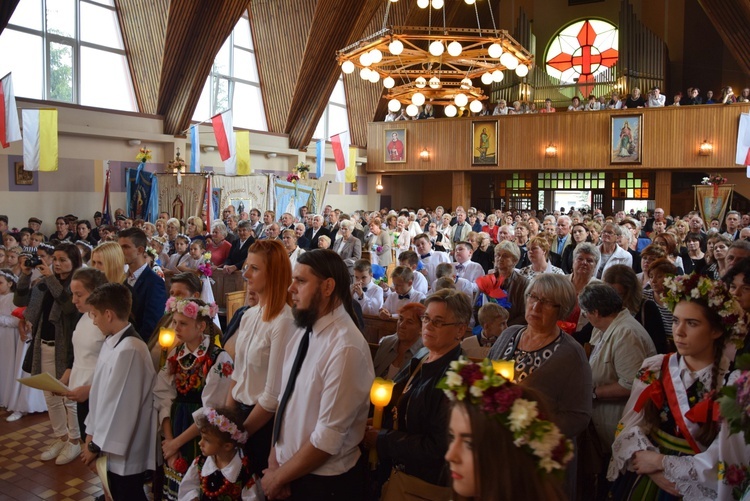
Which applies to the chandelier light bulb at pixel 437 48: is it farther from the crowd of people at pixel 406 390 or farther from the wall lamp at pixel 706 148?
the wall lamp at pixel 706 148

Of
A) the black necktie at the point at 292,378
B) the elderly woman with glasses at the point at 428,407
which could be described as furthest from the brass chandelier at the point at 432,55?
the black necktie at the point at 292,378

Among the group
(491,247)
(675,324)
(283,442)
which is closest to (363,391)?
(283,442)

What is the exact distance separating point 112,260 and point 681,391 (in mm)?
3700

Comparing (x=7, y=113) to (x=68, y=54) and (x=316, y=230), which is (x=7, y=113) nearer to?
(x=68, y=54)

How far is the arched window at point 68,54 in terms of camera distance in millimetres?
12727

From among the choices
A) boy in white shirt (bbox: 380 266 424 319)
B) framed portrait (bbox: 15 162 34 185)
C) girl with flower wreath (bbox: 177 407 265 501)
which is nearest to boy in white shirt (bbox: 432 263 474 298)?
boy in white shirt (bbox: 380 266 424 319)

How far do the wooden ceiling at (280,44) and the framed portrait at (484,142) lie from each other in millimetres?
3721

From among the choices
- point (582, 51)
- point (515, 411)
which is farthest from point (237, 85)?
point (515, 411)

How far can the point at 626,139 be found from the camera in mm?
17656

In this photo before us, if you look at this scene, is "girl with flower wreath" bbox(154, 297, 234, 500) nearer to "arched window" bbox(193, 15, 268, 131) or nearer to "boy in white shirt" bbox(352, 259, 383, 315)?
"boy in white shirt" bbox(352, 259, 383, 315)

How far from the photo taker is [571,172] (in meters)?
20.8

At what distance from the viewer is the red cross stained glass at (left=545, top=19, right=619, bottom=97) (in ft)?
66.3

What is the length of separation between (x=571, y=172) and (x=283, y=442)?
64.5 ft

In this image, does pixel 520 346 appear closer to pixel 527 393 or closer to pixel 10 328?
pixel 527 393
